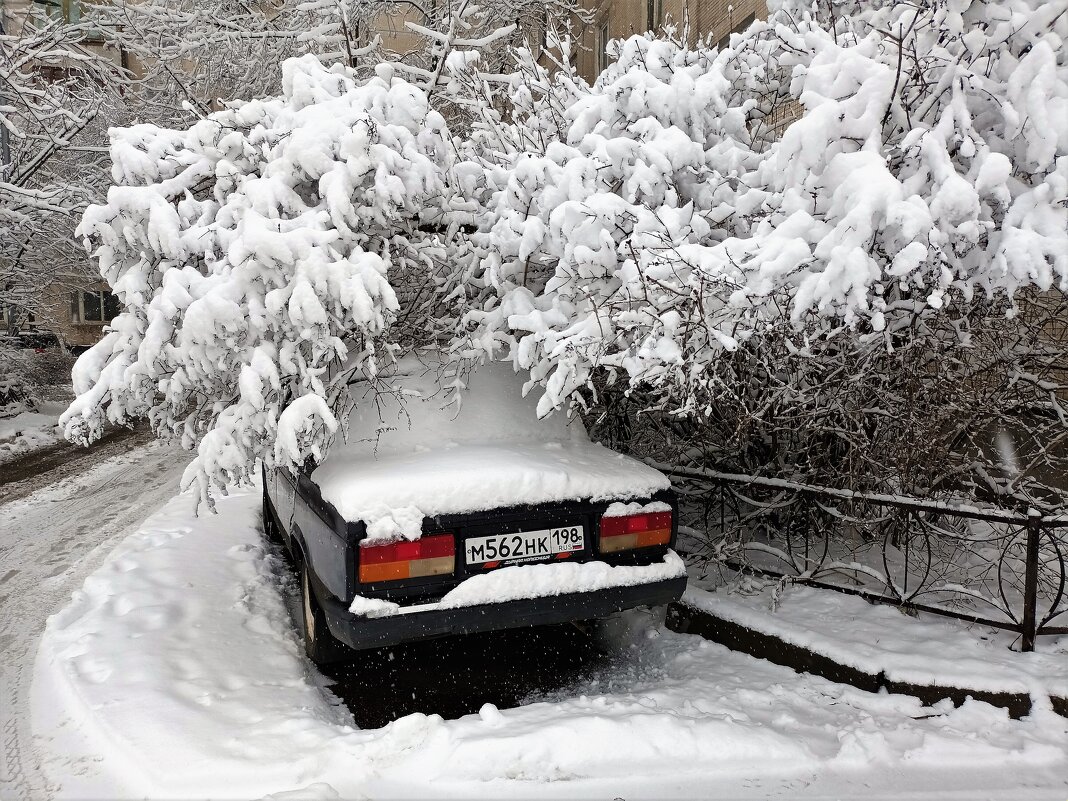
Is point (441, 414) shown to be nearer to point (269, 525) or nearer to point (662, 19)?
point (269, 525)

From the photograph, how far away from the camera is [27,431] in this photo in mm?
12953

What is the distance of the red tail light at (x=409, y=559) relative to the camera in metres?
3.01

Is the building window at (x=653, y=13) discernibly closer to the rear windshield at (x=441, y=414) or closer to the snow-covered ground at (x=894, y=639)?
the rear windshield at (x=441, y=414)

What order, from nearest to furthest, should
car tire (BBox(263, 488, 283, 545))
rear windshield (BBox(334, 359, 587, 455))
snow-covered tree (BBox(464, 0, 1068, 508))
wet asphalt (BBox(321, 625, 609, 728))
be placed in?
snow-covered tree (BBox(464, 0, 1068, 508)) < wet asphalt (BBox(321, 625, 609, 728)) < rear windshield (BBox(334, 359, 587, 455)) < car tire (BBox(263, 488, 283, 545))

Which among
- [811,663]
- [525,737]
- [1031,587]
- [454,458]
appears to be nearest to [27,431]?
[454,458]

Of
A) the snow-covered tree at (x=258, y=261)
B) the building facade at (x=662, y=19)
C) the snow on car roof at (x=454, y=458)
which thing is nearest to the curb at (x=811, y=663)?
the snow on car roof at (x=454, y=458)

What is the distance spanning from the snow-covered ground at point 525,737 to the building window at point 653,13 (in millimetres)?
13782

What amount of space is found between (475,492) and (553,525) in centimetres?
40

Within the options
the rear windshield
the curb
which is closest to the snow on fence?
the curb

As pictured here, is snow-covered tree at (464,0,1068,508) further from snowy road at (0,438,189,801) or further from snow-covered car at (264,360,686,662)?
snowy road at (0,438,189,801)

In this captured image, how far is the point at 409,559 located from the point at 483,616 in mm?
414

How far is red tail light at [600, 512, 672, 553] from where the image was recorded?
3426mm

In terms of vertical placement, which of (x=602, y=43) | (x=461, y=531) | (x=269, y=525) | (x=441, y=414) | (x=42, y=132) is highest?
(x=602, y=43)

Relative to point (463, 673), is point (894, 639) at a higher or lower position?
higher
